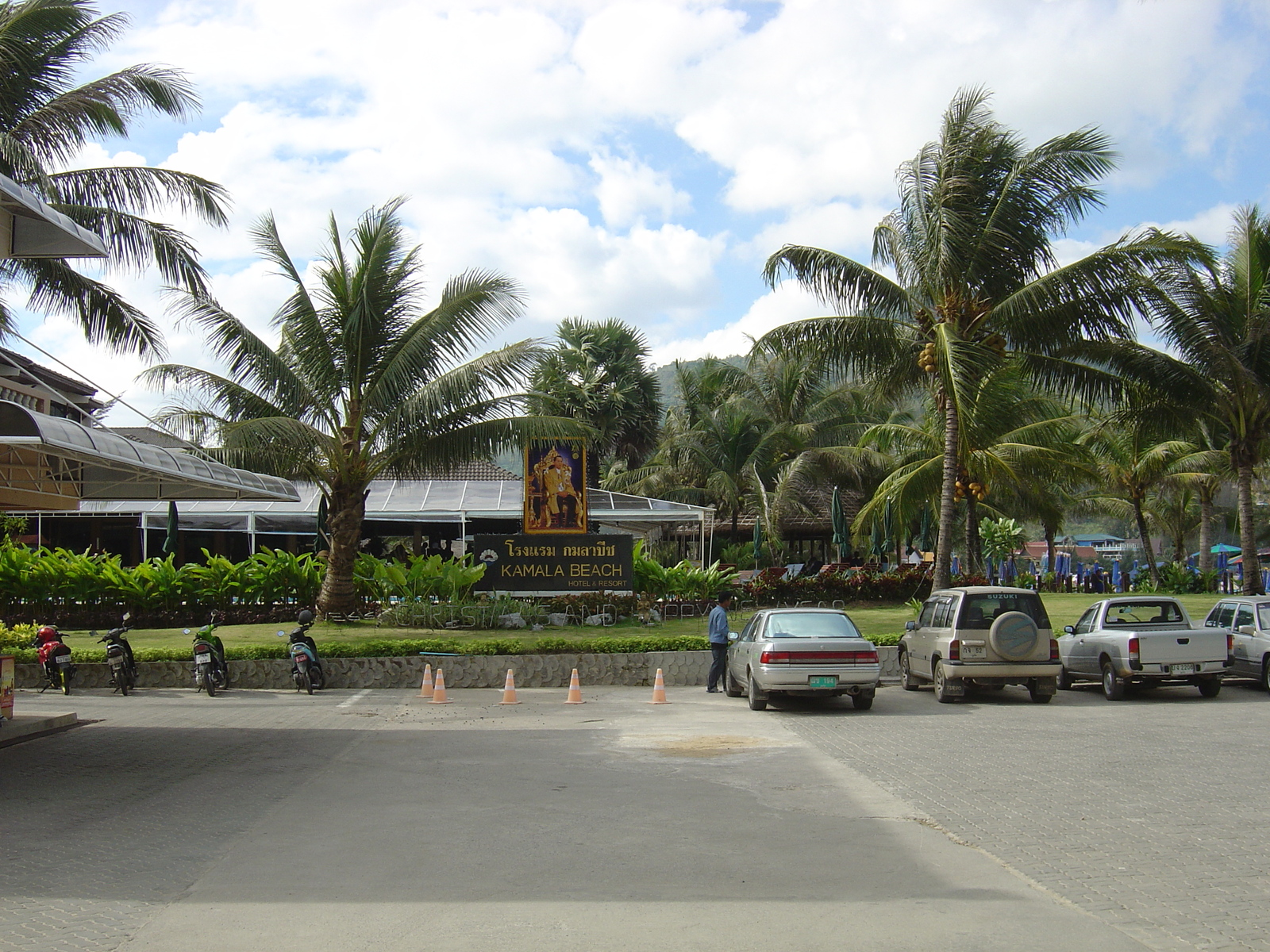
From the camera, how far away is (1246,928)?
17.7ft

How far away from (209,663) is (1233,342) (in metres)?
19.8

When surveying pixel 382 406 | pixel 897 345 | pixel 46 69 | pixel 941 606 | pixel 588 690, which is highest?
pixel 46 69

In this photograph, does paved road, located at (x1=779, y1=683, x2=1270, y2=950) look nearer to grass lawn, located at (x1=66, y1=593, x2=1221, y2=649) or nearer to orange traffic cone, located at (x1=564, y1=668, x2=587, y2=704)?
orange traffic cone, located at (x1=564, y1=668, x2=587, y2=704)

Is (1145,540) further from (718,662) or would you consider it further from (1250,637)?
(718,662)

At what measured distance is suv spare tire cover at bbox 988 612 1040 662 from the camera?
599 inches

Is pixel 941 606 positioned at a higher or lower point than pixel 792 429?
lower

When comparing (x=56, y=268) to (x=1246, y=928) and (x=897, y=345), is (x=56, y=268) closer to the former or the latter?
(x=897, y=345)

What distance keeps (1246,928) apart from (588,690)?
45.8 feet

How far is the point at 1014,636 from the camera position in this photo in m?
15.2

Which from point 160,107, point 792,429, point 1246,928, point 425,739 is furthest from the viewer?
point 792,429

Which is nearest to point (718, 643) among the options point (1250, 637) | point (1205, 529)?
point (1250, 637)

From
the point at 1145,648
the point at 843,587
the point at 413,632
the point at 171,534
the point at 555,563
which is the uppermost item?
the point at 171,534


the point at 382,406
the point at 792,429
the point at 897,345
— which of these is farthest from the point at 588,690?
the point at 792,429

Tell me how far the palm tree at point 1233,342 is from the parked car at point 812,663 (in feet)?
35.1
